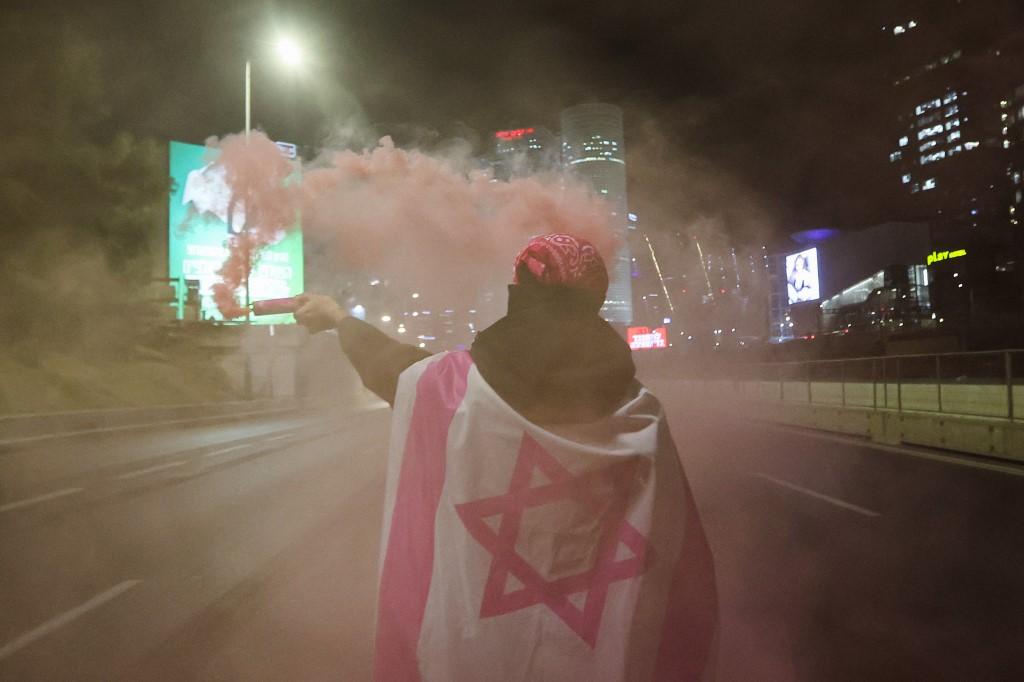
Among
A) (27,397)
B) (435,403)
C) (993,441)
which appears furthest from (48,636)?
(27,397)

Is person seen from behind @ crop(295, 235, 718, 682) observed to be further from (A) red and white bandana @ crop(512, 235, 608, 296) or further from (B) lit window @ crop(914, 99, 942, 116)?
(B) lit window @ crop(914, 99, 942, 116)

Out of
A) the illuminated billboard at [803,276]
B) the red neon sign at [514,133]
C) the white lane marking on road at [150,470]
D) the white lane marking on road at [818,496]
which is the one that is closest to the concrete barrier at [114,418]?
the white lane marking on road at [150,470]

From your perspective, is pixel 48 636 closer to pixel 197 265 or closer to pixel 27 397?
pixel 27 397

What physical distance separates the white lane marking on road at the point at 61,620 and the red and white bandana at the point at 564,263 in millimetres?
3927

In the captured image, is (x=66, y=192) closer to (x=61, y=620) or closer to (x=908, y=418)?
(x=61, y=620)

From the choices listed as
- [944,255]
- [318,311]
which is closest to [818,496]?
[318,311]

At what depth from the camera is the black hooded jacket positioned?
1609 millimetres

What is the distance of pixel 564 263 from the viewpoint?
5.56 ft

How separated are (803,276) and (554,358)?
159ft

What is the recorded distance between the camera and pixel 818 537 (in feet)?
21.3

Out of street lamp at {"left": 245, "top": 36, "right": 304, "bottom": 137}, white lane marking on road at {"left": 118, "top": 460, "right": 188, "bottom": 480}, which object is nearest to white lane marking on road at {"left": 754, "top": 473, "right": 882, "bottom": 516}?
street lamp at {"left": 245, "top": 36, "right": 304, "bottom": 137}

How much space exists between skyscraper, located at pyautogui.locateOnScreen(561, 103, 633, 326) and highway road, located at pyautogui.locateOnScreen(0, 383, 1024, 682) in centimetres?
251

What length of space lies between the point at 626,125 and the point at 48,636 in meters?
7.70

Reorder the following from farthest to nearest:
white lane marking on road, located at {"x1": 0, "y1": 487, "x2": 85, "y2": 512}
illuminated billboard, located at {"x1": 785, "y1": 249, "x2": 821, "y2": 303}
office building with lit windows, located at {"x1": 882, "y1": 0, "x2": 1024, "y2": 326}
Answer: illuminated billboard, located at {"x1": 785, "y1": 249, "x2": 821, "y2": 303}
white lane marking on road, located at {"x1": 0, "y1": 487, "x2": 85, "y2": 512}
office building with lit windows, located at {"x1": 882, "y1": 0, "x2": 1024, "y2": 326}
